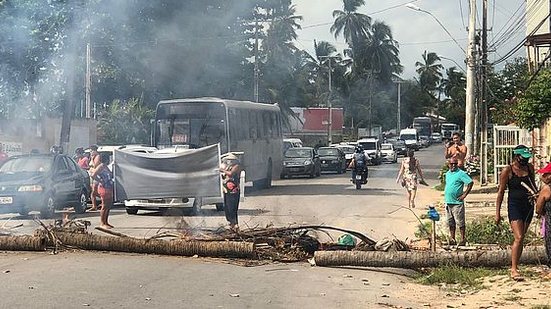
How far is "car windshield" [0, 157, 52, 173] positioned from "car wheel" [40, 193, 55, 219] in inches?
28.1

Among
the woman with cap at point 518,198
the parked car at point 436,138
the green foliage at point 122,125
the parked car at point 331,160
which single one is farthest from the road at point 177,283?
the parked car at point 436,138

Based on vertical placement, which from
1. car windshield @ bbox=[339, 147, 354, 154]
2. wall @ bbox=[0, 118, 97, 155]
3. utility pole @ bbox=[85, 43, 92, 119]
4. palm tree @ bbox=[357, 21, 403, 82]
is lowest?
car windshield @ bbox=[339, 147, 354, 154]

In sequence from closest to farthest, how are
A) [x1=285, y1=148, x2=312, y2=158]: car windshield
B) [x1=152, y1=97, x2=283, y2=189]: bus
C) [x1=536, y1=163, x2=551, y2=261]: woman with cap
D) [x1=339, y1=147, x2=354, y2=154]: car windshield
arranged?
1. [x1=536, y1=163, x2=551, y2=261]: woman with cap
2. [x1=152, y1=97, x2=283, y2=189]: bus
3. [x1=285, y1=148, x2=312, y2=158]: car windshield
4. [x1=339, y1=147, x2=354, y2=154]: car windshield

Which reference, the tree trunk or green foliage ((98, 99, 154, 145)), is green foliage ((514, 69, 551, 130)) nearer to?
the tree trunk

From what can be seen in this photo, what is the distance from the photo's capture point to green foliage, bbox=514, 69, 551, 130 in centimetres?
2025

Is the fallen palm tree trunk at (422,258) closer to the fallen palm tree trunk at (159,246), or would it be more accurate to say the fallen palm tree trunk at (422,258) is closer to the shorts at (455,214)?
the fallen palm tree trunk at (159,246)

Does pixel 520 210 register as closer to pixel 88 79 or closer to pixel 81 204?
pixel 81 204

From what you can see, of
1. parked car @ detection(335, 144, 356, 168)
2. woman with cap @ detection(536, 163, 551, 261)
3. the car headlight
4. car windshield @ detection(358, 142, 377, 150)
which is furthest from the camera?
car windshield @ detection(358, 142, 377, 150)

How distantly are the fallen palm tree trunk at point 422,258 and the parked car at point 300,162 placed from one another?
23138mm

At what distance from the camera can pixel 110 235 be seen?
1209 centimetres

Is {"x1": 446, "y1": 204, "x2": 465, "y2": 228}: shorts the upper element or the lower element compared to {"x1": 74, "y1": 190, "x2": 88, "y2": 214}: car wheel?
upper

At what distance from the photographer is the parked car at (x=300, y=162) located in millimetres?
34719

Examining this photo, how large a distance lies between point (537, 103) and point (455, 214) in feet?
28.8

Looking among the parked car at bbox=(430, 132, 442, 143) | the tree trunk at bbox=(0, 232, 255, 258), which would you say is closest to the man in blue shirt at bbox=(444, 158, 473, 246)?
the tree trunk at bbox=(0, 232, 255, 258)
